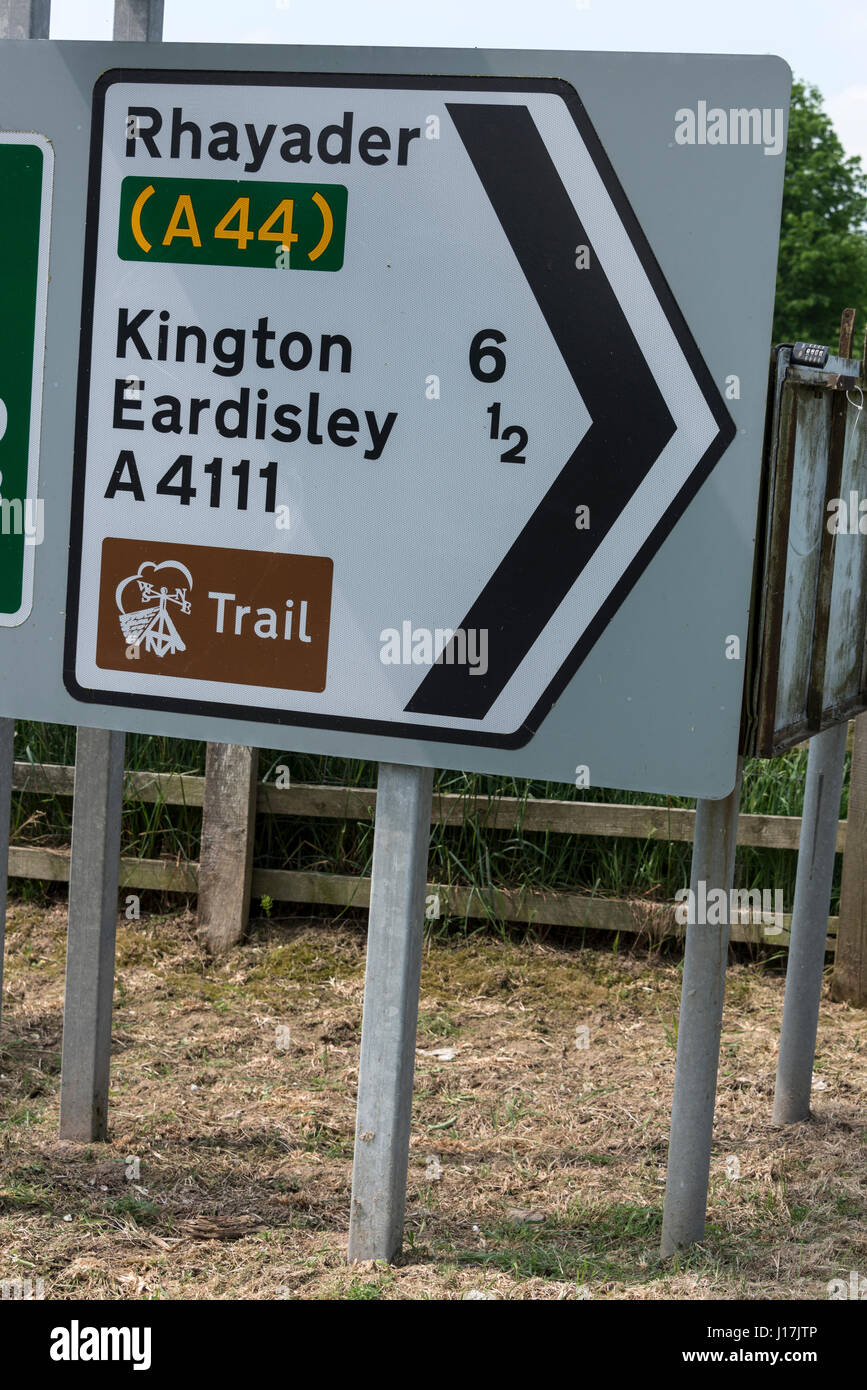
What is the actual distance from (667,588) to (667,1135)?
6.49 feet

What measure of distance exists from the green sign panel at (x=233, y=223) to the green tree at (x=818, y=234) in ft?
117

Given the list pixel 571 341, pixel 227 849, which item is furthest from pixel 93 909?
pixel 571 341

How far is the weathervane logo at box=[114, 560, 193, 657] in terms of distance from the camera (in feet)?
10.1

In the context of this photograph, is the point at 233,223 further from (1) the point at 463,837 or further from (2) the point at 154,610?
Result: (1) the point at 463,837

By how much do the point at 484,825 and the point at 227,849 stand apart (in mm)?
1064

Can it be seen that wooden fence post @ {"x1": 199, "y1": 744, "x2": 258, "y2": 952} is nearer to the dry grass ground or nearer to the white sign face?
the dry grass ground

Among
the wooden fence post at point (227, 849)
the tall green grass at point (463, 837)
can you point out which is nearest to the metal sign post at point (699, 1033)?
the tall green grass at point (463, 837)

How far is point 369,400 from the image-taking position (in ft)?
9.52

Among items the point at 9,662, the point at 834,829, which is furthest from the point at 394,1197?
the point at 834,829

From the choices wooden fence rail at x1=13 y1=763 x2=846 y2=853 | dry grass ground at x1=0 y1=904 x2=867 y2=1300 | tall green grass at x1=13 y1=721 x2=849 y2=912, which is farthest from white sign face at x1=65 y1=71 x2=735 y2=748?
tall green grass at x1=13 y1=721 x2=849 y2=912

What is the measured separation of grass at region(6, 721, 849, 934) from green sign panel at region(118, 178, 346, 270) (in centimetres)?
291

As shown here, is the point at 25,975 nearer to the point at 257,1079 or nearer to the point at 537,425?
the point at 257,1079

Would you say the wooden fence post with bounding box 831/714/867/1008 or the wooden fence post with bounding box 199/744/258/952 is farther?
the wooden fence post with bounding box 199/744/258/952

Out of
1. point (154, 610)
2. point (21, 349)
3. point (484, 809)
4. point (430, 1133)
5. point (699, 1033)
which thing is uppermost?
point (21, 349)
